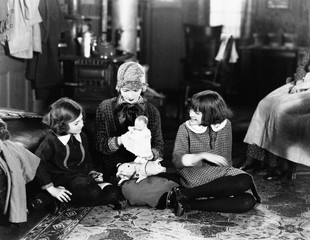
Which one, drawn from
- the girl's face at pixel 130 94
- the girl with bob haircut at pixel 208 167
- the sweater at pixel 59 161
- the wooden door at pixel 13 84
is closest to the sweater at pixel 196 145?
the girl with bob haircut at pixel 208 167

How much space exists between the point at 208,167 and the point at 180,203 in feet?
0.99

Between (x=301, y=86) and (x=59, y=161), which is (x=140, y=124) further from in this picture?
(x=301, y=86)

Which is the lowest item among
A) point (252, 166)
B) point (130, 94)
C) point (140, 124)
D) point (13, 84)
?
point (252, 166)

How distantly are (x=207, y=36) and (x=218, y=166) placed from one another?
4.57 meters

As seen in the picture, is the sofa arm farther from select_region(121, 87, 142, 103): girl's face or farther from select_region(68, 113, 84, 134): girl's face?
select_region(121, 87, 142, 103): girl's face

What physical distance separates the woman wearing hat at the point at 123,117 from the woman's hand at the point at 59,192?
441 millimetres

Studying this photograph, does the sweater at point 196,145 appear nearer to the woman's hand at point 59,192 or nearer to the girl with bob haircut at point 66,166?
the girl with bob haircut at point 66,166

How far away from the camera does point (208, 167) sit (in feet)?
12.7

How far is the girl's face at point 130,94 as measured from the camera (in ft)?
12.8

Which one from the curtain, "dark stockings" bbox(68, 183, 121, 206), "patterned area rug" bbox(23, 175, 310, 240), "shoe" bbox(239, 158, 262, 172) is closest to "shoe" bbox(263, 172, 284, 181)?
"shoe" bbox(239, 158, 262, 172)

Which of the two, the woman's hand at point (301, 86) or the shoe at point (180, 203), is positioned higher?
the woman's hand at point (301, 86)

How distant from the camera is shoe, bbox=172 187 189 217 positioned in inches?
147

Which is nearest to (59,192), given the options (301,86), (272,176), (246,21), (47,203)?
(47,203)

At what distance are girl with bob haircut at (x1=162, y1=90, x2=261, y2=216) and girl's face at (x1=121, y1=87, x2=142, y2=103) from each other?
35cm
